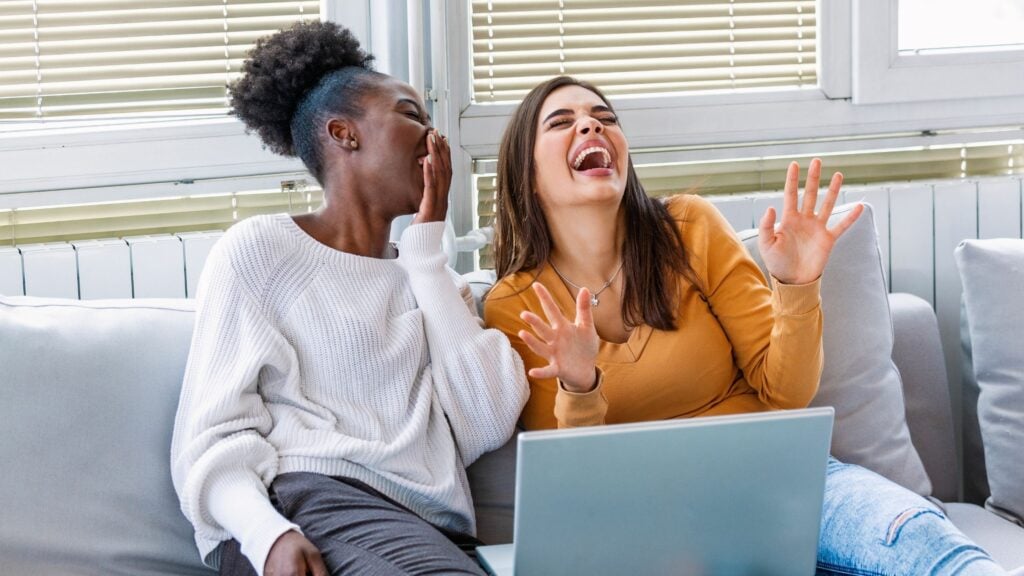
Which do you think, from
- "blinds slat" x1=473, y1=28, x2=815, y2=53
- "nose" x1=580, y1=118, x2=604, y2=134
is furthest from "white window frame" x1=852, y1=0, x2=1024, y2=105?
"nose" x1=580, y1=118, x2=604, y2=134

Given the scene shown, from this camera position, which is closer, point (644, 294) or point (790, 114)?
point (644, 294)

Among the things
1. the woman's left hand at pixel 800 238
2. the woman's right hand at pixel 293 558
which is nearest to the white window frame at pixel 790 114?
the woman's left hand at pixel 800 238

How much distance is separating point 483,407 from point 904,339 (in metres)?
0.83

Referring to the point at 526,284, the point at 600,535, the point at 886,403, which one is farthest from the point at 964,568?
the point at 526,284

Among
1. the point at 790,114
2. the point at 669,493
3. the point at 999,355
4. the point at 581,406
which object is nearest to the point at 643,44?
the point at 790,114

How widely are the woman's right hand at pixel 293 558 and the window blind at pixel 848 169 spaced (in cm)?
102

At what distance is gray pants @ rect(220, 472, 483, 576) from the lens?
1297 mm

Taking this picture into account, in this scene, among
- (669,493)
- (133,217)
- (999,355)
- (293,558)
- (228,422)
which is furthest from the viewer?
(133,217)

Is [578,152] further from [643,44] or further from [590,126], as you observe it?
[643,44]

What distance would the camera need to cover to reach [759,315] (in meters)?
1.66

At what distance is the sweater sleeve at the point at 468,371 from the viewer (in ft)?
5.23

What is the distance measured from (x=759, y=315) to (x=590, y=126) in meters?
0.39

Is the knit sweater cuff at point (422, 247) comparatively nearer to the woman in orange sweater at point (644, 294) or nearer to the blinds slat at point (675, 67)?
the woman in orange sweater at point (644, 294)

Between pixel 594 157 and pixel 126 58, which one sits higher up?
pixel 126 58
